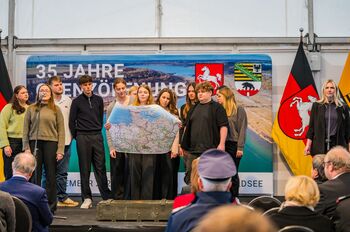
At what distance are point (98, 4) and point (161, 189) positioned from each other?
121 inches

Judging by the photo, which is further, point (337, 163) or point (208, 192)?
point (337, 163)

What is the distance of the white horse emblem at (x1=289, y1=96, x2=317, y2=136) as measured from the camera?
7.78 meters

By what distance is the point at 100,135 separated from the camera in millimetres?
6902

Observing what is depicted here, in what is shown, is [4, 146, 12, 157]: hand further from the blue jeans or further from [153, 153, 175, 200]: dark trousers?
[153, 153, 175, 200]: dark trousers

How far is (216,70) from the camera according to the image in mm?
7867

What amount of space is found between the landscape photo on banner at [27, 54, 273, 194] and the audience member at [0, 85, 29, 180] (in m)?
1.08

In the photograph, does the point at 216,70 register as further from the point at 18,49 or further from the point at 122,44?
the point at 18,49

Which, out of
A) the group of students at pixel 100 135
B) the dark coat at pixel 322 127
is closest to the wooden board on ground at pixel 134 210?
the group of students at pixel 100 135

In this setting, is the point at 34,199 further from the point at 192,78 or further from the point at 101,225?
the point at 192,78

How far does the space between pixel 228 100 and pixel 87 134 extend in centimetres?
162

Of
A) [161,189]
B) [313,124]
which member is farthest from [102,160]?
[313,124]

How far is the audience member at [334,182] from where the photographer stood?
392cm

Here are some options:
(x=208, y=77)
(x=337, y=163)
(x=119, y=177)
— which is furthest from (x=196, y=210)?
(x=208, y=77)

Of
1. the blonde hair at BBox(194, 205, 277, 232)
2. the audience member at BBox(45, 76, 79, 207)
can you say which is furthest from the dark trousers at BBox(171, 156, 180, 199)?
the blonde hair at BBox(194, 205, 277, 232)
